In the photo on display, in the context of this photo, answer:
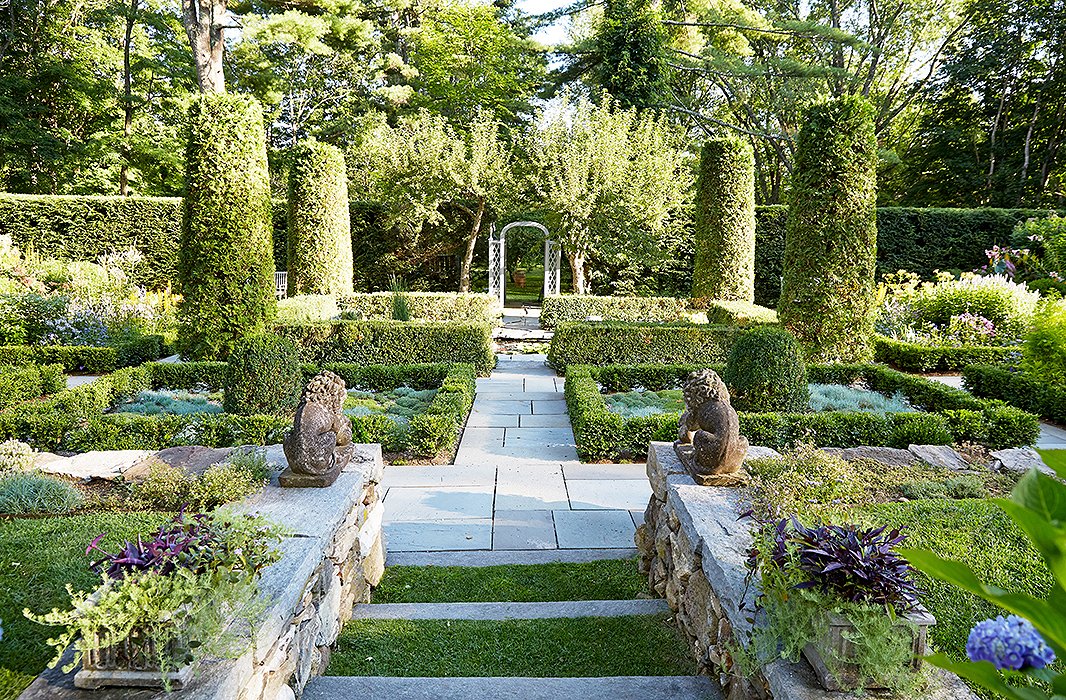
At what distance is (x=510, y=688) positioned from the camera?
8.16ft

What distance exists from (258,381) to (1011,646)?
607cm

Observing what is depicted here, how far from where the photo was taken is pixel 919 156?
72.8 ft

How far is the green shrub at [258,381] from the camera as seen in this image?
6113 mm

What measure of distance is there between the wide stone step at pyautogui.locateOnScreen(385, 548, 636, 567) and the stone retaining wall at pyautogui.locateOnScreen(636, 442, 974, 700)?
0.29 metres

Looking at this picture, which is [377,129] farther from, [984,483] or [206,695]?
[206,695]

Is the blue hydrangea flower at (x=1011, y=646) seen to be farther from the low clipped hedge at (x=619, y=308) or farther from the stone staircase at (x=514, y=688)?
the low clipped hedge at (x=619, y=308)

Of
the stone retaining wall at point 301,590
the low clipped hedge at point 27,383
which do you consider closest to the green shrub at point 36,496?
the stone retaining wall at point 301,590

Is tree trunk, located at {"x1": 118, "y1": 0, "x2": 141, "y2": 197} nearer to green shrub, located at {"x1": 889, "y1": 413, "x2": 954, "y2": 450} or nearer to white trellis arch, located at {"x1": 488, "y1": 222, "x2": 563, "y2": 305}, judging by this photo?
white trellis arch, located at {"x1": 488, "y1": 222, "x2": 563, "y2": 305}

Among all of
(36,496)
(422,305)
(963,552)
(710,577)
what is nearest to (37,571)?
(36,496)

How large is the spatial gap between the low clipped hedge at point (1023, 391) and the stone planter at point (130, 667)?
808 centimetres

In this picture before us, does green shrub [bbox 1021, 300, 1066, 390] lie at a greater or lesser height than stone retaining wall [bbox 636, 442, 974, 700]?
greater

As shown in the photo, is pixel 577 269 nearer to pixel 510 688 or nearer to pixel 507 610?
pixel 507 610

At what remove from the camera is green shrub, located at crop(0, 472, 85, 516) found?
157 inches

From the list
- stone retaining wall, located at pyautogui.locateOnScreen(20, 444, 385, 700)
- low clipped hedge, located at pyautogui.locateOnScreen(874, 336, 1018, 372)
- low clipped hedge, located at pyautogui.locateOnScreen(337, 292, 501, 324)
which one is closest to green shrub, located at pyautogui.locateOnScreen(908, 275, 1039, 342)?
low clipped hedge, located at pyautogui.locateOnScreen(874, 336, 1018, 372)
